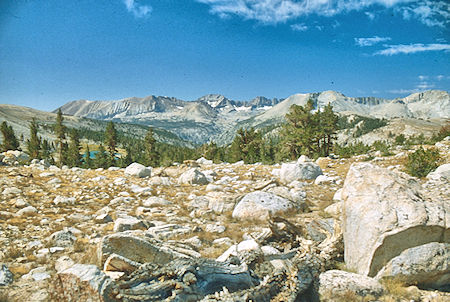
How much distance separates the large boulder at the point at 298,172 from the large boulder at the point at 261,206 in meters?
8.29

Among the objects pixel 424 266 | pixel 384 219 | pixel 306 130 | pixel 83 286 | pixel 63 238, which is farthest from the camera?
pixel 306 130

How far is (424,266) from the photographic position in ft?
17.7

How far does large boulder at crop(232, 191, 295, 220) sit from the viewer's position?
1063cm

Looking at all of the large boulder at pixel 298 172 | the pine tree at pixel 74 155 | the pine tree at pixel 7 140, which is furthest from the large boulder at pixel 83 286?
the pine tree at pixel 7 140

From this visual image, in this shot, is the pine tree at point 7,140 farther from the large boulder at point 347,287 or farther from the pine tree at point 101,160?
the large boulder at point 347,287

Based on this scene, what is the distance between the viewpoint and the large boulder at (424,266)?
5387mm

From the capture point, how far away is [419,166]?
1584 centimetres

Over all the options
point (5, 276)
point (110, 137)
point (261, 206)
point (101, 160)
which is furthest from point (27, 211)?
point (101, 160)

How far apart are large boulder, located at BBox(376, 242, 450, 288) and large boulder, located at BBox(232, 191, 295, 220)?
535cm

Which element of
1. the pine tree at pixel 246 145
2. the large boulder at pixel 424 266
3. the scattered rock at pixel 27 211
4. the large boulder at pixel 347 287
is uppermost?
the pine tree at pixel 246 145

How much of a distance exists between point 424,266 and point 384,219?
4.26 feet

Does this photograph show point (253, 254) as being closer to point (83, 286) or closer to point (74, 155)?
point (83, 286)

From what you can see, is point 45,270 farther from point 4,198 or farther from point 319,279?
point 4,198

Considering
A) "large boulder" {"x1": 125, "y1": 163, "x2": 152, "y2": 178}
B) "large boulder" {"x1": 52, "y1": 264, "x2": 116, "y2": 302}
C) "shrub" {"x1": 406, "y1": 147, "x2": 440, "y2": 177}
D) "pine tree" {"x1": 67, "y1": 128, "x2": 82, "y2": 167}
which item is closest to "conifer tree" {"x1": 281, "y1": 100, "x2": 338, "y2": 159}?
"shrub" {"x1": 406, "y1": 147, "x2": 440, "y2": 177}
